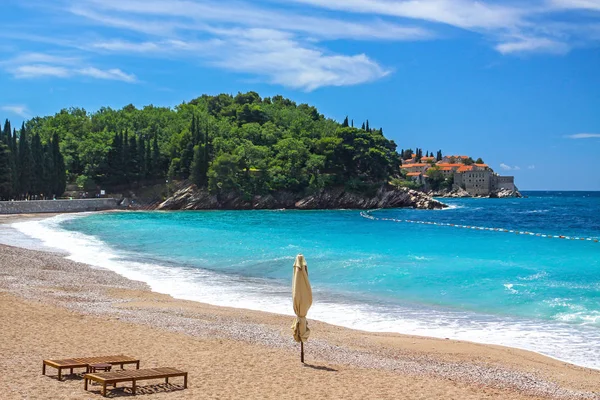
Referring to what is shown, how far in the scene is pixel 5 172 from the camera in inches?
2881

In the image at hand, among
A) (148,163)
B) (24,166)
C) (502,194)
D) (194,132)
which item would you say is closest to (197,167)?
(148,163)

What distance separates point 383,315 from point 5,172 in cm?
6862

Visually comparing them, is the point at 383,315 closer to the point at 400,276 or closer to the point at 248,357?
the point at 248,357

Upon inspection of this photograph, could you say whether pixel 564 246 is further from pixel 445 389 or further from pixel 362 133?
pixel 362 133

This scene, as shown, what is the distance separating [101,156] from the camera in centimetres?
9888

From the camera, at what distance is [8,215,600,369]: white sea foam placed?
14000 millimetres

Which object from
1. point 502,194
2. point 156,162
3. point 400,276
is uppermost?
point 156,162

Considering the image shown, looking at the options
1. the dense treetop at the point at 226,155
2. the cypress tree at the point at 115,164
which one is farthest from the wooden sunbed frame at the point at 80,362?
the cypress tree at the point at 115,164

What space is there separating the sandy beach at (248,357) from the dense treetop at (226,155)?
81.6 meters

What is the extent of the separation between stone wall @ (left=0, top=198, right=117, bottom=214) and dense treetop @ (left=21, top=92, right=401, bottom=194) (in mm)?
8760

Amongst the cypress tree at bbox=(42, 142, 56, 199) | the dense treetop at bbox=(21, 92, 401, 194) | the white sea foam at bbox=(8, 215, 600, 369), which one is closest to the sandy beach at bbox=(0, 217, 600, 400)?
the white sea foam at bbox=(8, 215, 600, 369)

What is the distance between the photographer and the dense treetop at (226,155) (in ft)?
325

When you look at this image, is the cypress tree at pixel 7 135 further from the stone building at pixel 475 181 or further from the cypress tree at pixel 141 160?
the stone building at pixel 475 181

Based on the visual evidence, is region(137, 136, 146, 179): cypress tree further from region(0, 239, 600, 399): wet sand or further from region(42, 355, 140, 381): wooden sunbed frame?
region(42, 355, 140, 381): wooden sunbed frame
